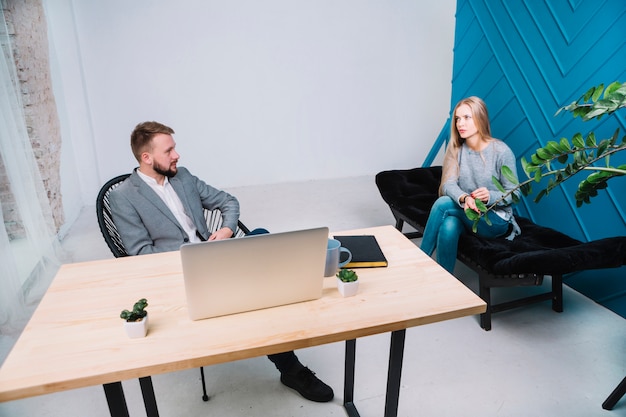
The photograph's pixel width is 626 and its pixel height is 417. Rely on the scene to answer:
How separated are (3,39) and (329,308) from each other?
2502mm

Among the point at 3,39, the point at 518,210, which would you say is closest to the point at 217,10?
the point at 3,39

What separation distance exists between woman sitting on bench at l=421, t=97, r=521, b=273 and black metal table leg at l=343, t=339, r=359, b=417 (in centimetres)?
96

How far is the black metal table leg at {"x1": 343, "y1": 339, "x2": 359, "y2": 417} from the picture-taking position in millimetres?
1688

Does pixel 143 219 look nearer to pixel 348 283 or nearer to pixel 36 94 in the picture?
pixel 348 283

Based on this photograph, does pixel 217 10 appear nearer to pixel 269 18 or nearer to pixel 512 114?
pixel 269 18

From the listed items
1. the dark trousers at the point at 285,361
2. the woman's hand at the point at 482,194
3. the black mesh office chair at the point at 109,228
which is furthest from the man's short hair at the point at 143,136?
the woman's hand at the point at 482,194

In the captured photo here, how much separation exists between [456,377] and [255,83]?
11.7 feet

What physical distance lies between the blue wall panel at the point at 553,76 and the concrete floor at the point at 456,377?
16.2 inches

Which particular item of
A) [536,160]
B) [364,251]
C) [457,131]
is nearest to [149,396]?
[364,251]

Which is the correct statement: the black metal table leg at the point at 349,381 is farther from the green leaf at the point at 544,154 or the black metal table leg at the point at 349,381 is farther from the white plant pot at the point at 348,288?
the green leaf at the point at 544,154

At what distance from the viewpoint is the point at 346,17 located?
15.0 ft

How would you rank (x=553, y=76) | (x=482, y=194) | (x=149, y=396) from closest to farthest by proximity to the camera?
(x=149, y=396) → (x=482, y=194) → (x=553, y=76)

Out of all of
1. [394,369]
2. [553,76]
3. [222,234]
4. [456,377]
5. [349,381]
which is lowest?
[456,377]

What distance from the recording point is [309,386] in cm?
179
